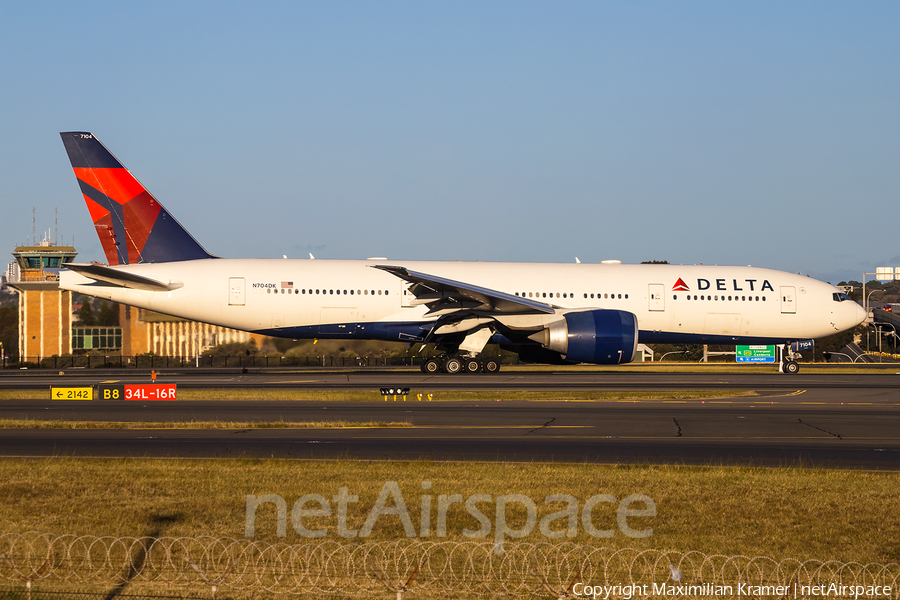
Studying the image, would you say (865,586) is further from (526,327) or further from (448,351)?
(448,351)

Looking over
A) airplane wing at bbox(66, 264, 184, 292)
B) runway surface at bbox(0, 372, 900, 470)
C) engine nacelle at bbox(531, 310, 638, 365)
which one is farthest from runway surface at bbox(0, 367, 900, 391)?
airplane wing at bbox(66, 264, 184, 292)

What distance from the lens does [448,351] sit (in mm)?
31484

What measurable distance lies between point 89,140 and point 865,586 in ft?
101

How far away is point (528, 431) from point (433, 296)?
1425 centimetres

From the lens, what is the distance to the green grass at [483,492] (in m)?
7.97

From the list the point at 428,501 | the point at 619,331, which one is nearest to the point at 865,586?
the point at 428,501

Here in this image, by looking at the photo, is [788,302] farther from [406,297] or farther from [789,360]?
[406,297]

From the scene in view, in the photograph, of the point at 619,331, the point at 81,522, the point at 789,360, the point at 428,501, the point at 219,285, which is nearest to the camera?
the point at 81,522

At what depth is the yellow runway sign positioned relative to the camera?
2208 cm

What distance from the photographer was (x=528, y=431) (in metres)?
15.9

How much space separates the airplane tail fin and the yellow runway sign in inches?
381

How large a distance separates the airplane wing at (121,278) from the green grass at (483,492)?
1783 cm

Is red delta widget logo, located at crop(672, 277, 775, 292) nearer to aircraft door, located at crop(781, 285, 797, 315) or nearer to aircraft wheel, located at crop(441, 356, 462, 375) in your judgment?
aircraft door, located at crop(781, 285, 797, 315)

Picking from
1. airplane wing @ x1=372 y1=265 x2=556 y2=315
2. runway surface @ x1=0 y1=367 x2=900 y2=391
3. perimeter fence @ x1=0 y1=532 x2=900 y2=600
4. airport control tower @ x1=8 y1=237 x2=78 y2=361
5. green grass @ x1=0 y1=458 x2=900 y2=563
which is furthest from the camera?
airport control tower @ x1=8 y1=237 x2=78 y2=361
